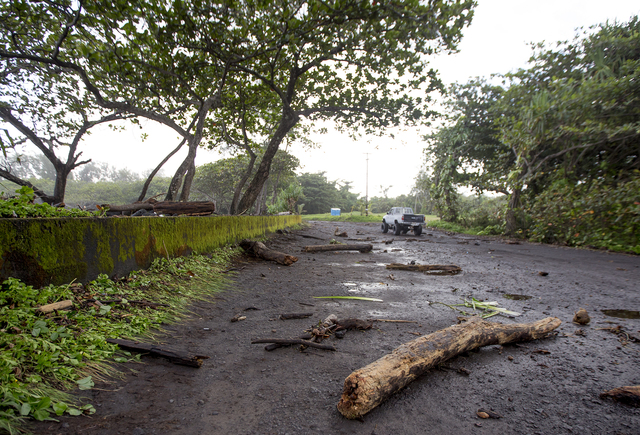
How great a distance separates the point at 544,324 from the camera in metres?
2.73

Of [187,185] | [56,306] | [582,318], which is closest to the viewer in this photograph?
[56,306]

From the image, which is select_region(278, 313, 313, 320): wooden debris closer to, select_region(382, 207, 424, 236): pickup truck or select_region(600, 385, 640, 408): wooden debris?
select_region(600, 385, 640, 408): wooden debris

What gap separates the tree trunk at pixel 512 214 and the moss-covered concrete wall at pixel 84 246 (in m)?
14.2

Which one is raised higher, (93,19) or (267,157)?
(93,19)

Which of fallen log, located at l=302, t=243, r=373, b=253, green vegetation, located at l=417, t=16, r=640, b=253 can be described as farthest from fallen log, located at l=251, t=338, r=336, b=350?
green vegetation, located at l=417, t=16, r=640, b=253

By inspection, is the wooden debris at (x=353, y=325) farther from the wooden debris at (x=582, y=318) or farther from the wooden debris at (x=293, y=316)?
the wooden debris at (x=582, y=318)

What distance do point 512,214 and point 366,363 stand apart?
14393mm

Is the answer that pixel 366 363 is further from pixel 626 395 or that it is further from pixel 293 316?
pixel 626 395

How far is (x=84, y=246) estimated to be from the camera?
9.80 ft

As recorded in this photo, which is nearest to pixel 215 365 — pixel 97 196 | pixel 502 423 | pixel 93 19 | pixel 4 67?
pixel 502 423

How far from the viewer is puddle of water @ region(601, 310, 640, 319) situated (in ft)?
10.6

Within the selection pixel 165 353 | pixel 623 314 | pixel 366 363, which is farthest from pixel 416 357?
pixel 623 314

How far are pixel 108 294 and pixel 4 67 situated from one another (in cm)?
882

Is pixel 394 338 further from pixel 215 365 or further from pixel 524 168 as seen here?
pixel 524 168
